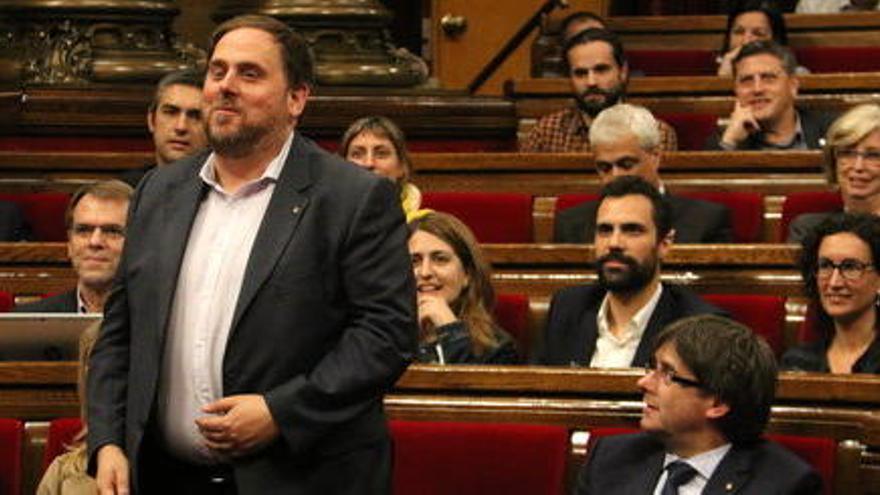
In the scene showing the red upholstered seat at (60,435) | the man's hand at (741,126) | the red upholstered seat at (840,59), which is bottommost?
the red upholstered seat at (60,435)

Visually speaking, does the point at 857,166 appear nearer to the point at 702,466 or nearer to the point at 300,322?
the point at 702,466

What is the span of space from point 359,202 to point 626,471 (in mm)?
556

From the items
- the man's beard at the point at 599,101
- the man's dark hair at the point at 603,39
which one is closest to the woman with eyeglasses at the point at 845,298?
the man's beard at the point at 599,101

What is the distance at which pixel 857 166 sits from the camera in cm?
399

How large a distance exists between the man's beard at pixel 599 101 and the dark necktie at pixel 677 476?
2.52 meters

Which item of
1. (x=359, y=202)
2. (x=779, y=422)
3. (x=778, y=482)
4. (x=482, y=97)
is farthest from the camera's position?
(x=482, y=97)

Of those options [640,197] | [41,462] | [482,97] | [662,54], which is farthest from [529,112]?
[41,462]

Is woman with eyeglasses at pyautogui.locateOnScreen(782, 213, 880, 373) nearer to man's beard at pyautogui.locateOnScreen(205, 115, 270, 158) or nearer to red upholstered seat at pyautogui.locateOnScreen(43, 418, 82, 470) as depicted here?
red upholstered seat at pyautogui.locateOnScreen(43, 418, 82, 470)

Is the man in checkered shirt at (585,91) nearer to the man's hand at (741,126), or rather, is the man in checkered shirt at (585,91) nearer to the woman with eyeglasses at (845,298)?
the man's hand at (741,126)

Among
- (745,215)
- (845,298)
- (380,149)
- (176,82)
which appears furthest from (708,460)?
(176,82)

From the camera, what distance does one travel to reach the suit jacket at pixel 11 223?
4.49m

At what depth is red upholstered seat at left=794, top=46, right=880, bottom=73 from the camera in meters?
6.48

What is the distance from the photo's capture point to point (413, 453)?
2820mm

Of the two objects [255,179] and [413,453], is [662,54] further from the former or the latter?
[255,179]
